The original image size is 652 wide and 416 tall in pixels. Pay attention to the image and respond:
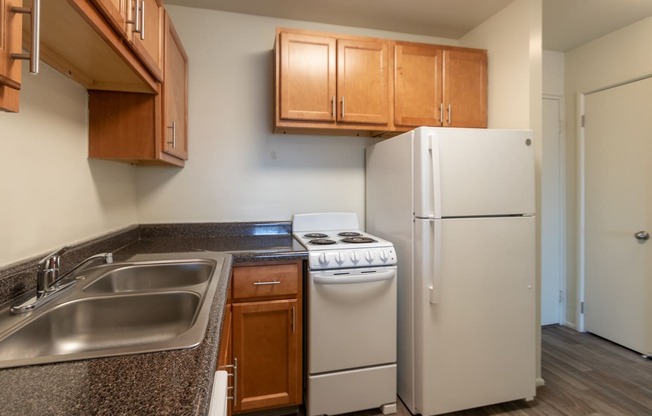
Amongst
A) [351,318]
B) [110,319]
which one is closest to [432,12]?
[351,318]

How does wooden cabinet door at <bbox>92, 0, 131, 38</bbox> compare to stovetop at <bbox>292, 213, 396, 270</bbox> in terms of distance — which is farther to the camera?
stovetop at <bbox>292, 213, 396, 270</bbox>

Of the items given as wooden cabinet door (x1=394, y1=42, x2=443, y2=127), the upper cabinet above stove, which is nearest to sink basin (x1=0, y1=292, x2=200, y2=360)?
the upper cabinet above stove

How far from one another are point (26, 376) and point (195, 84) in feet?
6.40

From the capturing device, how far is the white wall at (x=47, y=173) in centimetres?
101

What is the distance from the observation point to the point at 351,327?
5.61ft

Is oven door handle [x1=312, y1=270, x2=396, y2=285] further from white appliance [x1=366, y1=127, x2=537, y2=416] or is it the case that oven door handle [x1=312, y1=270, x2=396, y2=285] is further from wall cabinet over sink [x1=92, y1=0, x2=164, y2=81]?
wall cabinet over sink [x1=92, y1=0, x2=164, y2=81]

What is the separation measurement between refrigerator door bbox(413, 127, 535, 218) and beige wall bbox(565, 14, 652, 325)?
1508 millimetres

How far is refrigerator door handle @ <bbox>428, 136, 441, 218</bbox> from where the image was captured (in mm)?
1617

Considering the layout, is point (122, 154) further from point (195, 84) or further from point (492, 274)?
point (492, 274)

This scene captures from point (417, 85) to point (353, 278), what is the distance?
133 centimetres

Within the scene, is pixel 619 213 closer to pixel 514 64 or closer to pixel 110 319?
pixel 514 64

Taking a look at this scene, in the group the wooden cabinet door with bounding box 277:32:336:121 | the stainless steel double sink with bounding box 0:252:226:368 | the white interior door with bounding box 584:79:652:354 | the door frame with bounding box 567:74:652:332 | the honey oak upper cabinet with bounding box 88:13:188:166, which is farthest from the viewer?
the door frame with bounding box 567:74:652:332

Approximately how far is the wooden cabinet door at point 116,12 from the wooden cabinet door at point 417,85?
4.96 feet

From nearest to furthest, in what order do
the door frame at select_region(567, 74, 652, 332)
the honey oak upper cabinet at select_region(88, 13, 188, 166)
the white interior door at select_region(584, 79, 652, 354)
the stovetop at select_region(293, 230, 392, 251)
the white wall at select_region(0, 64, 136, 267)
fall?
the white wall at select_region(0, 64, 136, 267) → the honey oak upper cabinet at select_region(88, 13, 188, 166) → the stovetop at select_region(293, 230, 392, 251) → the white interior door at select_region(584, 79, 652, 354) → the door frame at select_region(567, 74, 652, 332)
